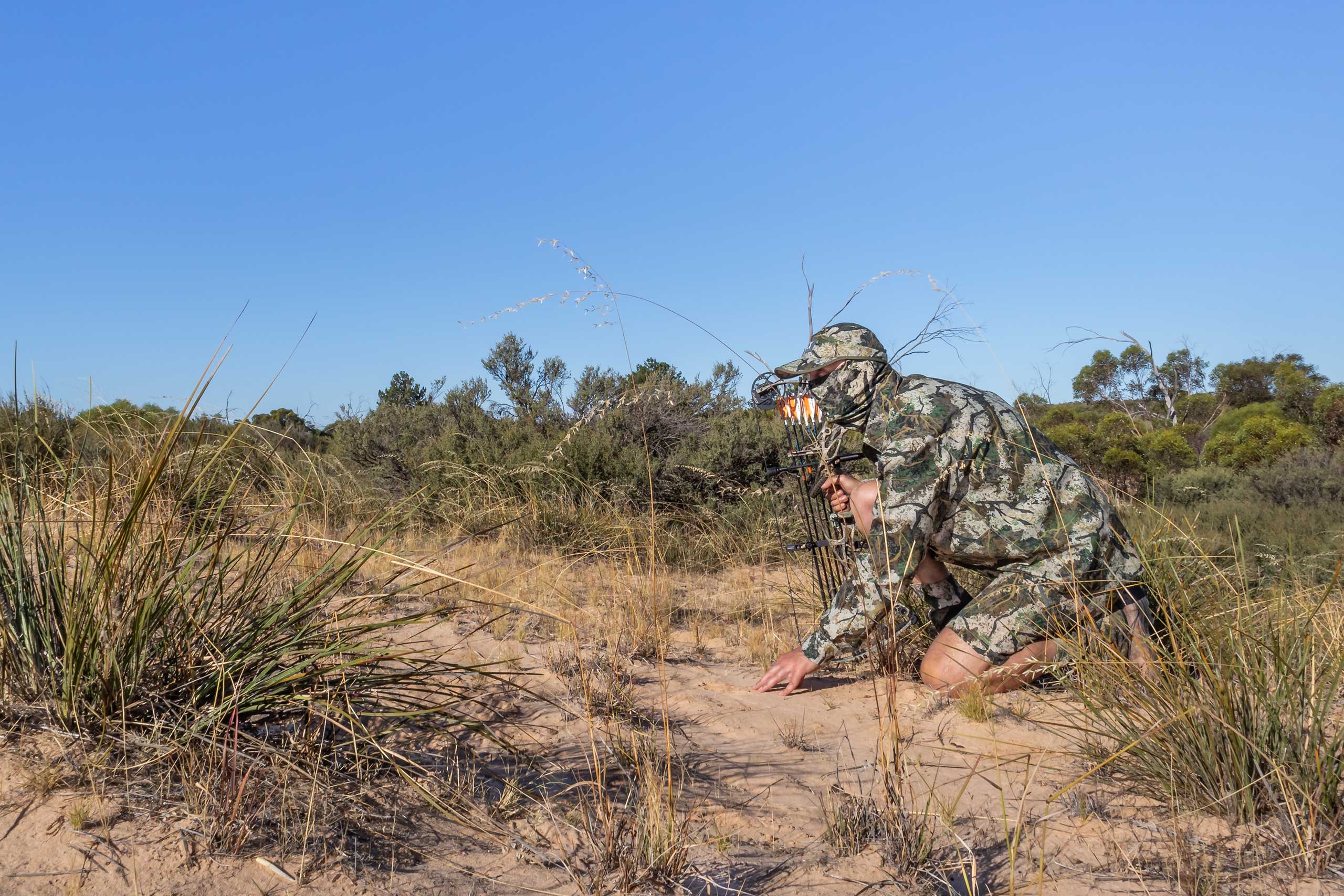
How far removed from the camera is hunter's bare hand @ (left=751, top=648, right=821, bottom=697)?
3611mm

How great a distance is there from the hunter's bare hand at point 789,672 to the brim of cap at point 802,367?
118 cm

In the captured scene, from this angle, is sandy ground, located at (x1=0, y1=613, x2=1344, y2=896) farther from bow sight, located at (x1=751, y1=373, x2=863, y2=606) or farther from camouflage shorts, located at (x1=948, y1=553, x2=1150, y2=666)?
bow sight, located at (x1=751, y1=373, x2=863, y2=606)

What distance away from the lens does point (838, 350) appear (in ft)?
12.5

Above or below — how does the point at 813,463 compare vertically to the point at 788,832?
above

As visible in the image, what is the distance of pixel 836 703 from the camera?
142 inches

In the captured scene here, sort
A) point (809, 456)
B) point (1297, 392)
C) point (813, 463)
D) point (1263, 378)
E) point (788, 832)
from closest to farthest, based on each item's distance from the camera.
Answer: point (788, 832) → point (809, 456) → point (813, 463) → point (1297, 392) → point (1263, 378)

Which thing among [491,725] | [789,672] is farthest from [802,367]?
[491,725]

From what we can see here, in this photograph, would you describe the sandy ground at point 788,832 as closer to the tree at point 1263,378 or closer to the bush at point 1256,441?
the bush at point 1256,441

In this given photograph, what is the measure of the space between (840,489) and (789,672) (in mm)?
841

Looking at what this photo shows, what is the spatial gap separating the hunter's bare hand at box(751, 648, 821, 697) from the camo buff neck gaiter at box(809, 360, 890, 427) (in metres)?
1.02

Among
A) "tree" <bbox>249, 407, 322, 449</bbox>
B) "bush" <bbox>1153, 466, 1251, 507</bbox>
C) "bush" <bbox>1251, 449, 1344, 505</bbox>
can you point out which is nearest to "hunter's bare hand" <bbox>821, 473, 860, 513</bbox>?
"tree" <bbox>249, 407, 322, 449</bbox>

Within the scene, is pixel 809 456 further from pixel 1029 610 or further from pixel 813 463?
pixel 1029 610

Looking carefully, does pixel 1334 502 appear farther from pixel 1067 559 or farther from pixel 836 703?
pixel 836 703

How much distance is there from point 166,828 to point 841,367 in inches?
114
